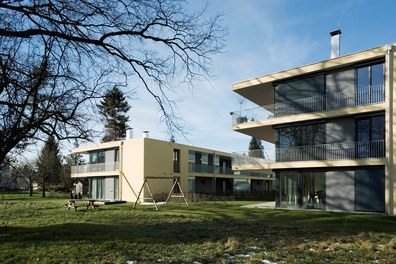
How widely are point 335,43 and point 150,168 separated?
62.1ft

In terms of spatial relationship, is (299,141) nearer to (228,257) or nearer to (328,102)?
(328,102)

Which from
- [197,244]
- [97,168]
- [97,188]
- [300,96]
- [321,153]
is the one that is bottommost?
[97,188]

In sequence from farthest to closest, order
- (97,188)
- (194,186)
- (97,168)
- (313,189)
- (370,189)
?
(194,186) → (97,188) → (97,168) → (313,189) → (370,189)

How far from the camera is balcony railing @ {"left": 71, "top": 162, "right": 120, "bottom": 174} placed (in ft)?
117

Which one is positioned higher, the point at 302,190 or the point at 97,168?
the point at 97,168

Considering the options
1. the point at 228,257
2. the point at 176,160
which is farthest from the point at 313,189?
the point at 176,160

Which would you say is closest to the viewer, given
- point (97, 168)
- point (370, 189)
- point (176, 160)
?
point (370, 189)

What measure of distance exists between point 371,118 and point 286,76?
19.7 feet

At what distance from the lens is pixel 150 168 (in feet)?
109

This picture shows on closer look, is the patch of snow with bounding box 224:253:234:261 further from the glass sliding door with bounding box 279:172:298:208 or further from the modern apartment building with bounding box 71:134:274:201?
the modern apartment building with bounding box 71:134:274:201

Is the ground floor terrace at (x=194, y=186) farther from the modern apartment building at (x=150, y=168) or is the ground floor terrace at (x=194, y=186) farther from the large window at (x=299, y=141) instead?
the large window at (x=299, y=141)

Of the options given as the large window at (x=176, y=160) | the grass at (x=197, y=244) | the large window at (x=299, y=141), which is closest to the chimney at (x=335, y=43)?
the large window at (x=299, y=141)

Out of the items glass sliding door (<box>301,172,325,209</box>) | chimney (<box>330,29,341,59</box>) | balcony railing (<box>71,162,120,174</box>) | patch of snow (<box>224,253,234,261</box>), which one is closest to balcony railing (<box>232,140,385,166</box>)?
glass sliding door (<box>301,172,325,209</box>)

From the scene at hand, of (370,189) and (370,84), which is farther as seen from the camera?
(370,84)
